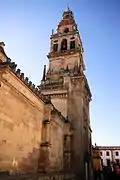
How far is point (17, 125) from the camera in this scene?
1230 centimetres

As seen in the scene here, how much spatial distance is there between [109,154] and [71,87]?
50.2 m

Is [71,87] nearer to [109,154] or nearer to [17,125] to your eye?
[17,125]

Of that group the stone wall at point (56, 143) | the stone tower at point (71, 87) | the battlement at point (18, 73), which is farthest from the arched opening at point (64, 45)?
the battlement at point (18, 73)

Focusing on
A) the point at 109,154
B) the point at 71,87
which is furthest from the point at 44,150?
the point at 109,154

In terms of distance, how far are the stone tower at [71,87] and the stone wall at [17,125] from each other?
9.22 m

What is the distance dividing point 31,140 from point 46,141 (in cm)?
206

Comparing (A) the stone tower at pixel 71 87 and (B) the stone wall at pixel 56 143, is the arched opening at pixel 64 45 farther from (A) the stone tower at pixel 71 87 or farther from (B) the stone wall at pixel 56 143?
(B) the stone wall at pixel 56 143

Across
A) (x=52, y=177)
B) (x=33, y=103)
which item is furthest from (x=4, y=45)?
(x=52, y=177)

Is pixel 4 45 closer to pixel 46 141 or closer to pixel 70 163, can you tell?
pixel 46 141

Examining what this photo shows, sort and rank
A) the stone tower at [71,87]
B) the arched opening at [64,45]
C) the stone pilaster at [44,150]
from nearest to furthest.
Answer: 1. the stone pilaster at [44,150]
2. the stone tower at [71,87]
3. the arched opening at [64,45]

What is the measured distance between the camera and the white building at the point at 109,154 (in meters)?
66.6

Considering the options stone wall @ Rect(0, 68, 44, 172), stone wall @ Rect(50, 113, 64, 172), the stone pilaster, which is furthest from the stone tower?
stone wall @ Rect(0, 68, 44, 172)

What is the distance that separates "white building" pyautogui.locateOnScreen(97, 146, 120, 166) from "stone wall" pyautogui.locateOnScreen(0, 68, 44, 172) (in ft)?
191

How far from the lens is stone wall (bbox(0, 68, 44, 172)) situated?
10.9m
